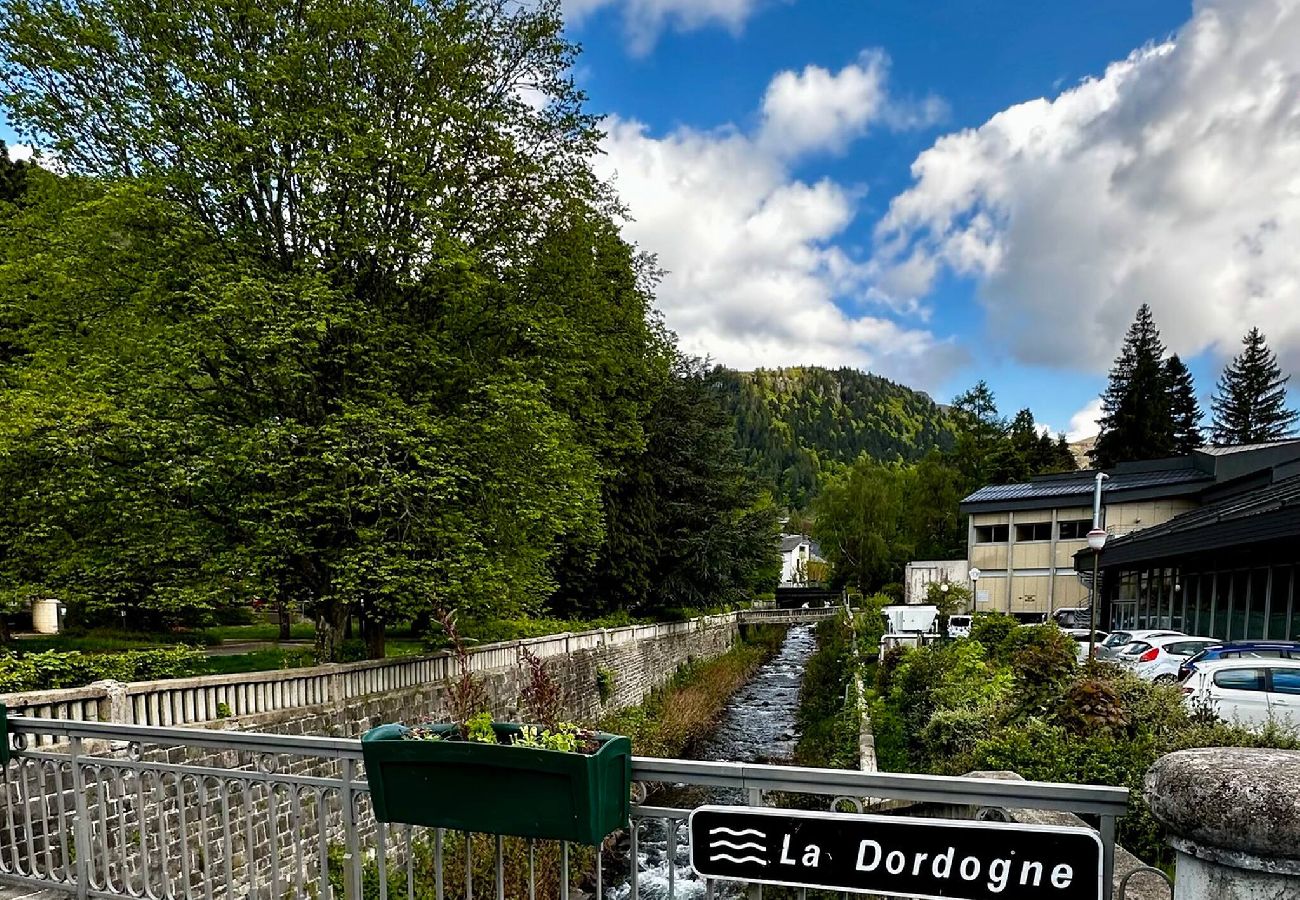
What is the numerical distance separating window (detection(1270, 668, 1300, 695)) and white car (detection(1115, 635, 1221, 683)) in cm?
172

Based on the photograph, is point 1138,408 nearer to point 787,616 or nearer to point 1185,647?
point 787,616

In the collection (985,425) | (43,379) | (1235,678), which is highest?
(985,425)

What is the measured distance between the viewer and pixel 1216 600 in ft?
71.2

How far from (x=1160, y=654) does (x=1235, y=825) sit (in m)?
17.0

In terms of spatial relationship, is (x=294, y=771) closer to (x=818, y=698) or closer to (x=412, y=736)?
(x=412, y=736)

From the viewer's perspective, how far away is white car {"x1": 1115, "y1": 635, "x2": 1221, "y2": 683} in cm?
1478

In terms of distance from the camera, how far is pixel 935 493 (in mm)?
56844

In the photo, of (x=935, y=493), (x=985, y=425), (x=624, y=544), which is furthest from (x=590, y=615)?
(x=985, y=425)

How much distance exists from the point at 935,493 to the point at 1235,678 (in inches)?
1845

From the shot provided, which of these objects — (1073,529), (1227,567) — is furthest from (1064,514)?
(1227,567)

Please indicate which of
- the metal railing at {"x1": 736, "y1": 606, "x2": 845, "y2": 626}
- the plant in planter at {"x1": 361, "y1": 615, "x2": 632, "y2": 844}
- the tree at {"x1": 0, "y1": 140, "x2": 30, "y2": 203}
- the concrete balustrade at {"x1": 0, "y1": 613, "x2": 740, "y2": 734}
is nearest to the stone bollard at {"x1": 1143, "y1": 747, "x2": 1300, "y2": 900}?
the plant in planter at {"x1": 361, "y1": 615, "x2": 632, "y2": 844}

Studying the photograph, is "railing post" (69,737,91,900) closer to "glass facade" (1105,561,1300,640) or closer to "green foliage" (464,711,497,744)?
"green foliage" (464,711,497,744)

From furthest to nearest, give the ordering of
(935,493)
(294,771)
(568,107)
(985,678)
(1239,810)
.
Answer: (935,493) < (568,107) < (985,678) < (294,771) < (1239,810)

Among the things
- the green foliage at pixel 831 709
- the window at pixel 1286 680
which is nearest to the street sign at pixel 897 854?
the green foliage at pixel 831 709
